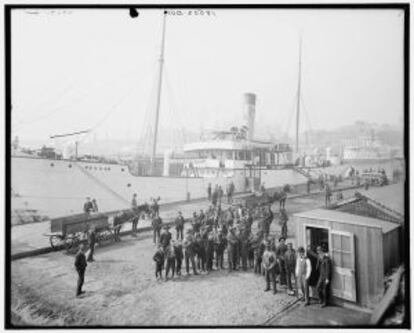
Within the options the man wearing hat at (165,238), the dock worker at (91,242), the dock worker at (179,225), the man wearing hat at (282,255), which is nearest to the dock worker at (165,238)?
the man wearing hat at (165,238)

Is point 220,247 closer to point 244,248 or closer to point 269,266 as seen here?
point 244,248

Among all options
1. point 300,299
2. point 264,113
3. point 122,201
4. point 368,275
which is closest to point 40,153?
point 122,201

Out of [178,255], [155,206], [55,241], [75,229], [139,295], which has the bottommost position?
[139,295]

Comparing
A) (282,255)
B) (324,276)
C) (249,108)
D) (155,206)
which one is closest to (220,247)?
(282,255)

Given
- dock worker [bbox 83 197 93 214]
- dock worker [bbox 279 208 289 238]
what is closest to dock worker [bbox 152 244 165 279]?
dock worker [bbox 83 197 93 214]

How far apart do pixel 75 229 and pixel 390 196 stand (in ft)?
12.7

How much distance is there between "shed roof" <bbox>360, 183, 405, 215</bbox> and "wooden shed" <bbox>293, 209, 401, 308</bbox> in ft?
0.88

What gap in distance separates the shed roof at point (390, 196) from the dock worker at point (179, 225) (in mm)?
2258

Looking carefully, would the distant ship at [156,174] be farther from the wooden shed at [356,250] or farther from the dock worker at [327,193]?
the wooden shed at [356,250]

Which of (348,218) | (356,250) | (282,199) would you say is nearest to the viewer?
(356,250)

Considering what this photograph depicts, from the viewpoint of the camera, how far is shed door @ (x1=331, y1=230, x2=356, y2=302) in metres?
3.26

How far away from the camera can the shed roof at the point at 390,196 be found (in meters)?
3.62

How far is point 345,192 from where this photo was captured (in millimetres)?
3826

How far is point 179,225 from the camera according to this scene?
3.85 metres
